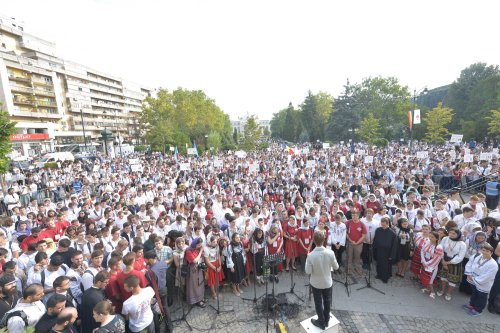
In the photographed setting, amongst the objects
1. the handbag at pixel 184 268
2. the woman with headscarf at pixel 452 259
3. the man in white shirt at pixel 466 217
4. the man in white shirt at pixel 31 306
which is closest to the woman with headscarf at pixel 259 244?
the handbag at pixel 184 268

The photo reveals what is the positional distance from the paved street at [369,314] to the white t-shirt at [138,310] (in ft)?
5.47

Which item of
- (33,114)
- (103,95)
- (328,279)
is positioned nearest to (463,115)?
(328,279)

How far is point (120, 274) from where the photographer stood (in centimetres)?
403

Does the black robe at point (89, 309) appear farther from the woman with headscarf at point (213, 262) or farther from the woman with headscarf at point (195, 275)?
the woman with headscarf at point (213, 262)

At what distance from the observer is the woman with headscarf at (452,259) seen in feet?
17.3

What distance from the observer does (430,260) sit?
18.3 feet

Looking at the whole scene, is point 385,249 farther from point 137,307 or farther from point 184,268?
point 137,307

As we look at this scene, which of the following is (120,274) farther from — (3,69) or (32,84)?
(32,84)

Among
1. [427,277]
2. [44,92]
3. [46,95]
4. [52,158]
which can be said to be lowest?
[427,277]

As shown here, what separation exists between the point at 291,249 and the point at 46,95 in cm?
6243

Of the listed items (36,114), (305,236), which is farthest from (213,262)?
(36,114)

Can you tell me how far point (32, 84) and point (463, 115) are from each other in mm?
75317

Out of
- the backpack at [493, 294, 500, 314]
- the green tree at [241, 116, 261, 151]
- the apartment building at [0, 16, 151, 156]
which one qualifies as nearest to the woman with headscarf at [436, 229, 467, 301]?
the backpack at [493, 294, 500, 314]

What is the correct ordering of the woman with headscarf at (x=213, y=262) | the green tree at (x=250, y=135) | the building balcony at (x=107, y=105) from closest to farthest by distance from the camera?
the woman with headscarf at (x=213, y=262), the green tree at (x=250, y=135), the building balcony at (x=107, y=105)
